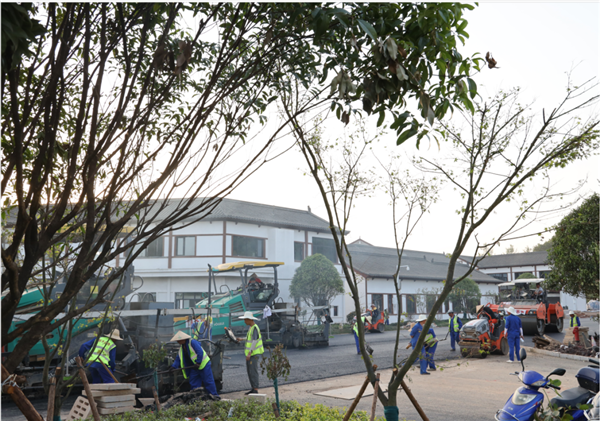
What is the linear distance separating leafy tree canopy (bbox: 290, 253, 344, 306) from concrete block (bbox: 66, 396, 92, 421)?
74.9 feet

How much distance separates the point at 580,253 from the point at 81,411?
47.5 ft

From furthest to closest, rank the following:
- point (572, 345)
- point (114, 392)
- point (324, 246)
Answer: point (324, 246) → point (572, 345) → point (114, 392)

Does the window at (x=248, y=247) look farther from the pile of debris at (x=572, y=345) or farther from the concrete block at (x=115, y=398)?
the concrete block at (x=115, y=398)

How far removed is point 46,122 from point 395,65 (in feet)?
6.29

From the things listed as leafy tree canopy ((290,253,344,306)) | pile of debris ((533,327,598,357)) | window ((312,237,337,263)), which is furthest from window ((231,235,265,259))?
pile of debris ((533,327,598,357))

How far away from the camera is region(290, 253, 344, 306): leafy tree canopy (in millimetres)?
29547

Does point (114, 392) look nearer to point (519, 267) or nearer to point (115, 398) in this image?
point (115, 398)

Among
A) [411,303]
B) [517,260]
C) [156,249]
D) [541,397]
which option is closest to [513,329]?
[541,397]

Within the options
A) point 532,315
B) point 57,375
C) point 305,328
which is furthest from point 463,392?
point 532,315

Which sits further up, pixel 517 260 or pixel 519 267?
pixel 517 260

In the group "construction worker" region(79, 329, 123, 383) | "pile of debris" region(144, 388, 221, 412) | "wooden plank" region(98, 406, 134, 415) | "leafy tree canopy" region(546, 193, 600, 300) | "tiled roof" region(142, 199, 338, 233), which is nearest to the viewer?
"wooden plank" region(98, 406, 134, 415)

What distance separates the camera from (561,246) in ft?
51.7

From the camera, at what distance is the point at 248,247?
32.4 metres

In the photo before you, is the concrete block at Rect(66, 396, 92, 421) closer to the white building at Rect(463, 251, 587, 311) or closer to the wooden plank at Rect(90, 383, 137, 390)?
the wooden plank at Rect(90, 383, 137, 390)
